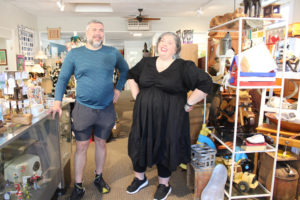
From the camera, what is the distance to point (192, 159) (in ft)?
7.31

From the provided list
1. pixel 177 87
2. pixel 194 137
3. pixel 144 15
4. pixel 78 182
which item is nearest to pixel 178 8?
pixel 144 15

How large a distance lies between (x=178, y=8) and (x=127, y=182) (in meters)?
4.60

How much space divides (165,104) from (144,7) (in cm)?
420

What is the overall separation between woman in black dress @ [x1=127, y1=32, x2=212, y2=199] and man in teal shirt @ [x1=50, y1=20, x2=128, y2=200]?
11.0 inches

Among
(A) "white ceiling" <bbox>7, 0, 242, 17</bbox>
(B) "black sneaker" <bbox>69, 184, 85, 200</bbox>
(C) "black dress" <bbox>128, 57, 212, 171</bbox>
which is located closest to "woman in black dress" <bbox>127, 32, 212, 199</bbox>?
(C) "black dress" <bbox>128, 57, 212, 171</bbox>

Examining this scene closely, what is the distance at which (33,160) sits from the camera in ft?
5.91

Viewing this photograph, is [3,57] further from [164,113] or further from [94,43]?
[164,113]

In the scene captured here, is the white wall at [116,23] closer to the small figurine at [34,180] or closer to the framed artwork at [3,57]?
the framed artwork at [3,57]

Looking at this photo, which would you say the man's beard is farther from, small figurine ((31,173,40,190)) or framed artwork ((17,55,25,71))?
framed artwork ((17,55,25,71))

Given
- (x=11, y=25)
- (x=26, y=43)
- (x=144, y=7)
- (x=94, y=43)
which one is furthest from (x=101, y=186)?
(x=26, y=43)

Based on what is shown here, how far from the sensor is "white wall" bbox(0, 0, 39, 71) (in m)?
4.99

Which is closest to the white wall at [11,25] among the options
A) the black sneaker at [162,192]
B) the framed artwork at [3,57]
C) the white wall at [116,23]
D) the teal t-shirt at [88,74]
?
the framed artwork at [3,57]

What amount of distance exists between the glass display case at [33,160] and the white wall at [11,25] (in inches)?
155

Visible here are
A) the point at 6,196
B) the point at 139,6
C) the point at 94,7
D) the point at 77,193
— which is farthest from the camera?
the point at 94,7
